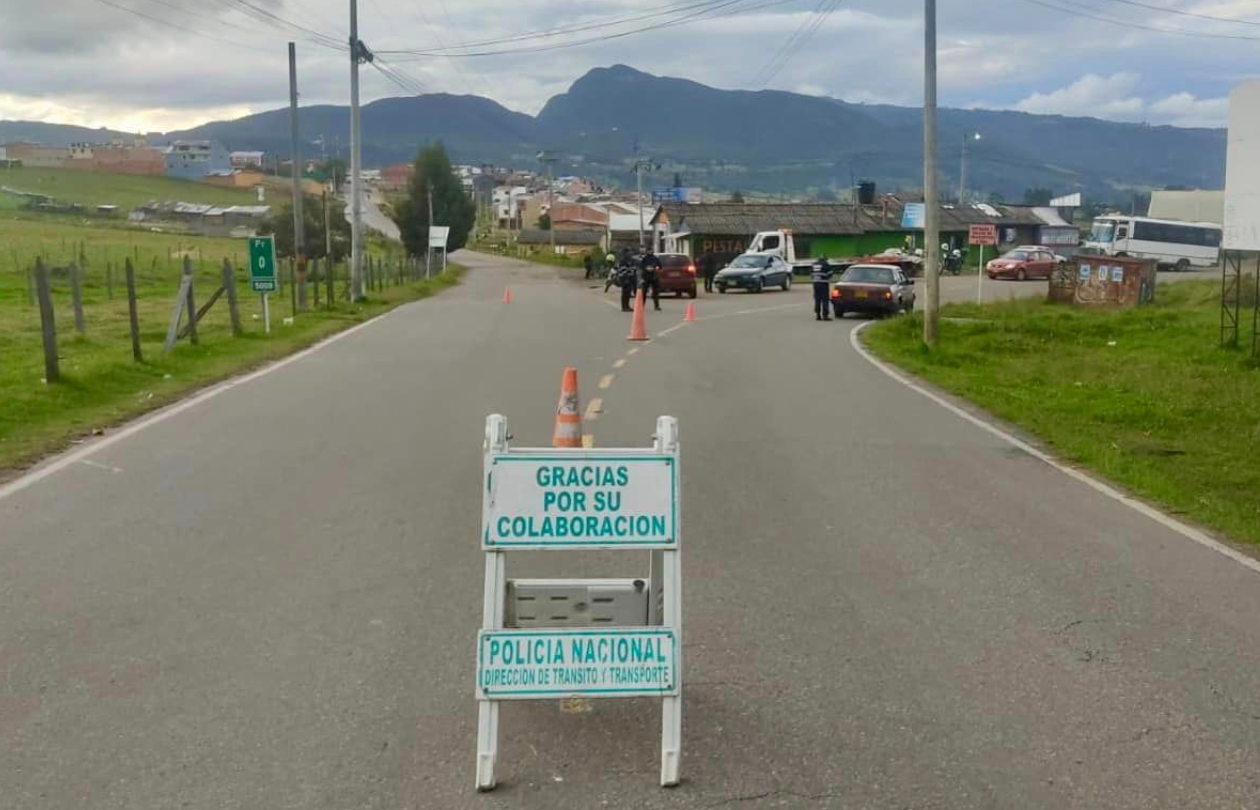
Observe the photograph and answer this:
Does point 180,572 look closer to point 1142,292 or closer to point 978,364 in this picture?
point 978,364

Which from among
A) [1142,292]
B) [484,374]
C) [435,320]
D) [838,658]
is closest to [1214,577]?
[838,658]

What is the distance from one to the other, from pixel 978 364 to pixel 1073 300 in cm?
1933

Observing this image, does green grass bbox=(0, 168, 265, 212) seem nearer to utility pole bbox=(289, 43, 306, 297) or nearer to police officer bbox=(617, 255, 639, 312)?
utility pole bbox=(289, 43, 306, 297)

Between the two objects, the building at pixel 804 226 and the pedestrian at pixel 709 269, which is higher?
the building at pixel 804 226

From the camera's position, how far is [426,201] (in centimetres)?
11238

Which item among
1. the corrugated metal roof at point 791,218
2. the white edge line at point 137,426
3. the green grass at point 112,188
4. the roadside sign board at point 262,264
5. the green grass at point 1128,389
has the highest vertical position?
the green grass at point 112,188

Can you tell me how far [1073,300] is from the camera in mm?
40156

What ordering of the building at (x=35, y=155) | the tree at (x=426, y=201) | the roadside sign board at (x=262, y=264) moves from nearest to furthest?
the roadside sign board at (x=262, y=264) → the tree at (x=426, y=201) → the building at (x=35, y=155)

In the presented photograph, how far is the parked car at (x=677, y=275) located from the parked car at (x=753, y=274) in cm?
556

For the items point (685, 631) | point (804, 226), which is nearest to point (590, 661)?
point (685, 631)

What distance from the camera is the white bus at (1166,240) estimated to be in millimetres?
69500

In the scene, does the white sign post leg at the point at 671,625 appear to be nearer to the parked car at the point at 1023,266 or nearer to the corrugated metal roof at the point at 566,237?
the parked car at the point at 1023,266

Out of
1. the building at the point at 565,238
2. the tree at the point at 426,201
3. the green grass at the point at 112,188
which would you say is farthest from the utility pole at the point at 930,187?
the building at the point at 565,238

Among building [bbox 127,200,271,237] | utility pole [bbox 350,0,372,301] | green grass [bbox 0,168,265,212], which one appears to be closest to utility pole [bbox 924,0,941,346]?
utility pole [bbox 350,0,372,301]
